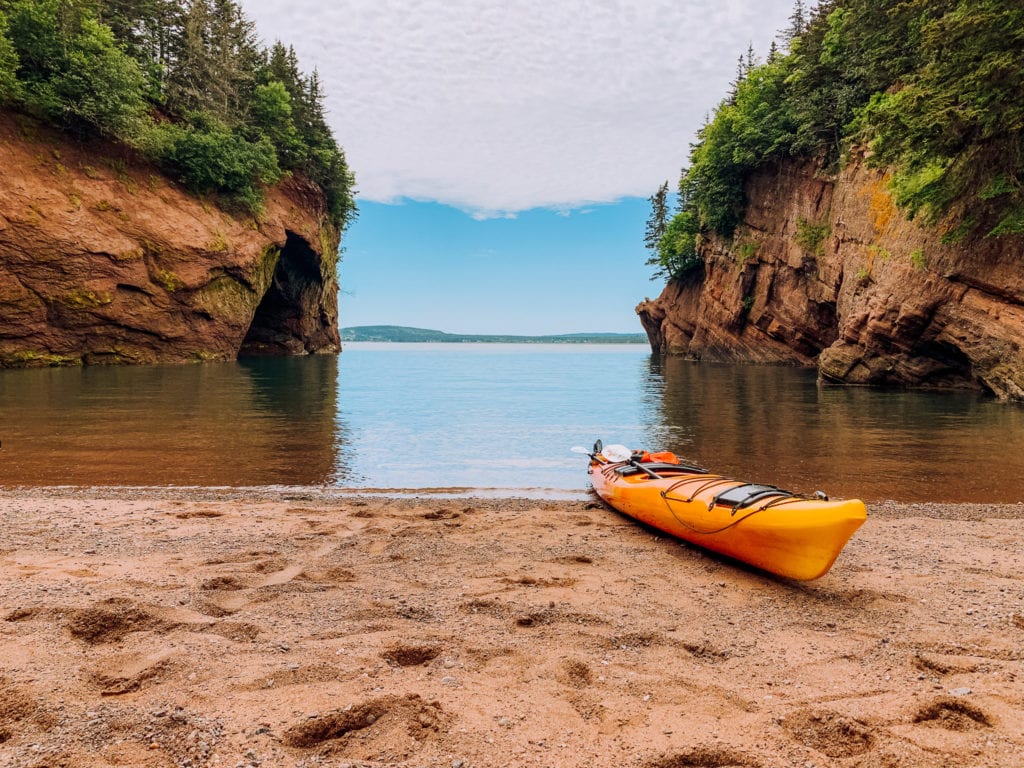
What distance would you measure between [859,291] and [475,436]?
20422 millimetres

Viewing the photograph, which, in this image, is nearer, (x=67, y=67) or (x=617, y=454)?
(x=617, y=454)

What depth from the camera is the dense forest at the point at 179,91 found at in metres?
28.5

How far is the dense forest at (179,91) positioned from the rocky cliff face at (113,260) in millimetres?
1565

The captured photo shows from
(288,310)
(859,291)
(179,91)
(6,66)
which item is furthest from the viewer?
(288,310)

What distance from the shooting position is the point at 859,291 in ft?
86.4

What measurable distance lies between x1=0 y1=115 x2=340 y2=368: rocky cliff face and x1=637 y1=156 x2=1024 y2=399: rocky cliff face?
33.4 metres

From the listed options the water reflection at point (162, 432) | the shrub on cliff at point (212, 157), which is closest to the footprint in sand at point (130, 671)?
the water reflection at point (162, 432)

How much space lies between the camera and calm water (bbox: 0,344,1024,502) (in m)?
10.6

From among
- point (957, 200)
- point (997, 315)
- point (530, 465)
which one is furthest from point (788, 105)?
point (530, 465)

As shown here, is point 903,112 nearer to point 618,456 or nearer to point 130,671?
point 618,456

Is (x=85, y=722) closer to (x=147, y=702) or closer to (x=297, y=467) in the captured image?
(x=147, y=702)

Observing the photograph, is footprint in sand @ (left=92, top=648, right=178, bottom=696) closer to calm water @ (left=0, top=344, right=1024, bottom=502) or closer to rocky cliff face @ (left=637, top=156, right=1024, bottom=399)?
calm water @ (left=0, top=344, right=1024, bottom=502)

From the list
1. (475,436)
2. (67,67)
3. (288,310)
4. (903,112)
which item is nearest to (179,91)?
(67,67)

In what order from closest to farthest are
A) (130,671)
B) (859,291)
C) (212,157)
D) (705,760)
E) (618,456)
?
(705,760)
(130,671)
(618,456)
(859,291)
(212,157)
